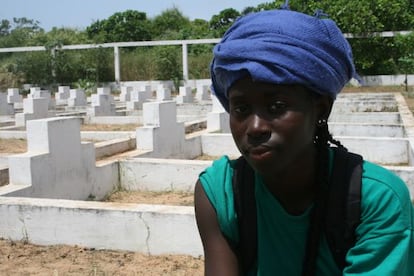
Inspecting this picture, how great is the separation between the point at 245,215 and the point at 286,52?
0.40 m

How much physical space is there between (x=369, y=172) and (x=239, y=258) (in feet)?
1.24

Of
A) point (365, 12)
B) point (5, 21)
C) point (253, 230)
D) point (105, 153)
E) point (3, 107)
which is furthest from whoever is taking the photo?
point (5, 21)

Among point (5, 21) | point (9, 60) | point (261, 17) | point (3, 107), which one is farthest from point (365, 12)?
point (5, 21)

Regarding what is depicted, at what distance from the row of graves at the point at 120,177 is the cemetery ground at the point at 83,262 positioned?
8cm

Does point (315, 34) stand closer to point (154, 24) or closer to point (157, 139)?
point (157, 139)

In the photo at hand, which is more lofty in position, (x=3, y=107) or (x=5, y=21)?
(x=5, y=21)

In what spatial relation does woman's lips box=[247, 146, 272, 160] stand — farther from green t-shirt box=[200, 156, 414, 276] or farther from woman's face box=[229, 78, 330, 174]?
green t-shirt box=[200, 156, 414, 276]

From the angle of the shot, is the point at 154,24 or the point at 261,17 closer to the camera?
the point at 261,17

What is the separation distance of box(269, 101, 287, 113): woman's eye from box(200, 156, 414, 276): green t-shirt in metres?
0.20

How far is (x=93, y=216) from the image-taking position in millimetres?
4371

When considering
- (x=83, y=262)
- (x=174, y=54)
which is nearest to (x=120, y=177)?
(x=83, y=262)

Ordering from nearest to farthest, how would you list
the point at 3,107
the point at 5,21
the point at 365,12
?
the point at 3,107
the point at 365,12
the point at 5,21

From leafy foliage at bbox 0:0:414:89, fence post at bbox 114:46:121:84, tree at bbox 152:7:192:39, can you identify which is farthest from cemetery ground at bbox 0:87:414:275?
tree at bbox 152:7:192:39

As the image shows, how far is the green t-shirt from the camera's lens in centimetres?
121
